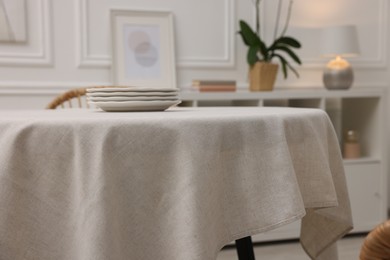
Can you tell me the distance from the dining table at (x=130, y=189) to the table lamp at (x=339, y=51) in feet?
7.07

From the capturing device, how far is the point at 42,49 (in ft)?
9.02

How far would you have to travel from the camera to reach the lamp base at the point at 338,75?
9.89 ft

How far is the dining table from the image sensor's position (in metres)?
0.89

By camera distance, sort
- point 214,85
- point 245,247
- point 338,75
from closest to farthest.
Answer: point 245,247 → point 214,85 → point 338,75

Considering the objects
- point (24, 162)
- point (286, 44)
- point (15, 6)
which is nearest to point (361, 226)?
point (286, 44)

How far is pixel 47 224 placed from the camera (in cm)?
91

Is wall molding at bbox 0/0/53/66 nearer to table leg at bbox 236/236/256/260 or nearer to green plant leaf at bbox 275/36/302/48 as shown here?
green plant leaf at bbox 275/36/302/48

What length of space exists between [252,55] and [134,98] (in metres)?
1.80

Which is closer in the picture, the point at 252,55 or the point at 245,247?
the point at 245,247

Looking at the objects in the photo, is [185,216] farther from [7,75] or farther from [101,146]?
[7,75]

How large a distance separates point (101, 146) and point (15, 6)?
2.08 metres

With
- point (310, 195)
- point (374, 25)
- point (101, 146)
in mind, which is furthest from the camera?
point (374, 25)

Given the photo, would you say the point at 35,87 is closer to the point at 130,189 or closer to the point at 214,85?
the point at 214,85

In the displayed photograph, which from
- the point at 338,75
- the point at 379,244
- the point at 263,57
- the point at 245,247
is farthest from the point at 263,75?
the point at 379,244
